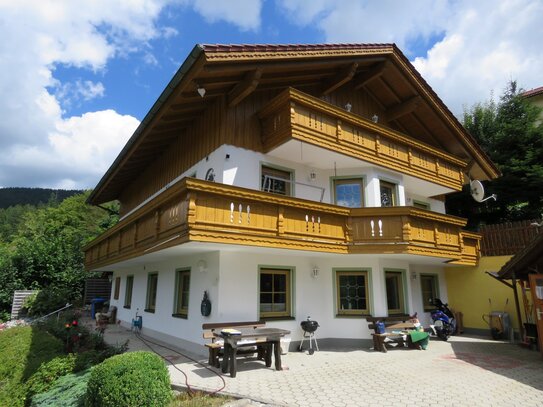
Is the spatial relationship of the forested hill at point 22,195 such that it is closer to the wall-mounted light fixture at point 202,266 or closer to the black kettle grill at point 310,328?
the wall-mounted light fixture at point 202,266

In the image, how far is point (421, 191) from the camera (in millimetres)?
15188

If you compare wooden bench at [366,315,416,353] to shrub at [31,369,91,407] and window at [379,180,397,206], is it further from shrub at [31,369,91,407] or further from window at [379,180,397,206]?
shrub at [31,369,91,407]

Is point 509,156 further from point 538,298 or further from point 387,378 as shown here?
point 387,378

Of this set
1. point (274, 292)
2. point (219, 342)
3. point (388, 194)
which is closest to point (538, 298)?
point (388, 194)

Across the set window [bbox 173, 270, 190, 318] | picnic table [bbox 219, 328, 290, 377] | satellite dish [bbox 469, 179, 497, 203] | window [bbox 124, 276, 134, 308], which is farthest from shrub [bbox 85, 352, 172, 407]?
satellite dish [bbox 469, 179, 497, 203]

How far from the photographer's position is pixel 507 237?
1455cm

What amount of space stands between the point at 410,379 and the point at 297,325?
3826mm

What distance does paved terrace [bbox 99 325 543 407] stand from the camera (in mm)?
6211

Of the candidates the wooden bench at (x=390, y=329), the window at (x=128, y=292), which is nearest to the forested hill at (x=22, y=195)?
the window at (x=128, y=292)

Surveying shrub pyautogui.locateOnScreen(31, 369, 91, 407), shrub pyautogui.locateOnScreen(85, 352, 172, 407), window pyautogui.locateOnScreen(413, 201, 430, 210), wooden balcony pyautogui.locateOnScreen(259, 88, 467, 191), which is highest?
wooden balcony pyautogui.locateOnScreen(259, 88, 467, 191)

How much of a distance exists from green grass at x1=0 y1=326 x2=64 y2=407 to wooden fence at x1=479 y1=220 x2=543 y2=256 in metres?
15.7

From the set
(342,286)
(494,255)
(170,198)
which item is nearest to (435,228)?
(342,286)

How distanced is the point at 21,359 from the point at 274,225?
7.96 m

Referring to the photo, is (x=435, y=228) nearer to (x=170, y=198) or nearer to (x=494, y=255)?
(x=494, y=255)
